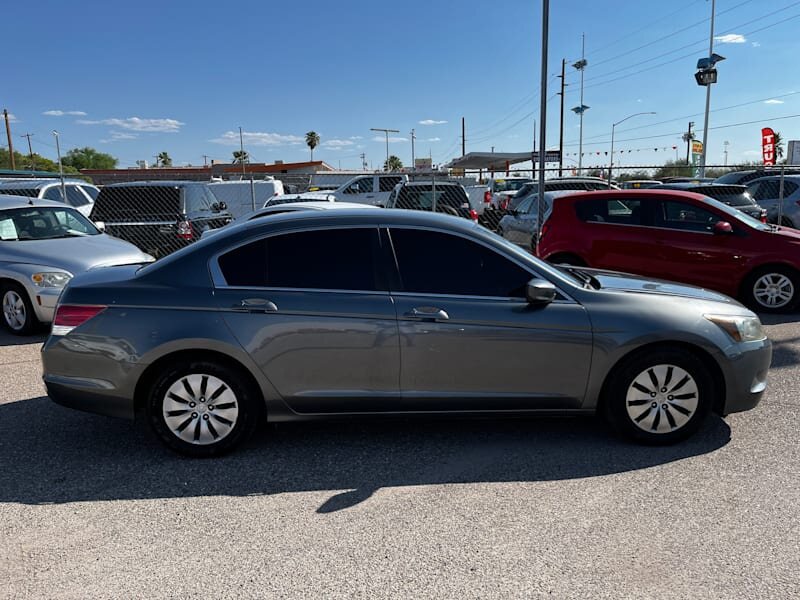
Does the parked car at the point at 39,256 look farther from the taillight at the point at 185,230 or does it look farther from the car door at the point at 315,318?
the car door at the point at 315,318


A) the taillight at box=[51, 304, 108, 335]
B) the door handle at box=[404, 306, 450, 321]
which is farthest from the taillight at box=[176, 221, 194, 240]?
the door handle at box=[404, 306, 450, 321]

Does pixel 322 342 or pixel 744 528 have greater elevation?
pixel 322 342

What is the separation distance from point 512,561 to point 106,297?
2892 millimetres

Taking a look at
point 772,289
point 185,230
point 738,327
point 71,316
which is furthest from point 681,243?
point 185,230

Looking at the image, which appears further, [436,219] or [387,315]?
[436,219]

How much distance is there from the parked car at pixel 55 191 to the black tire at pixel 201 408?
10.4 metres

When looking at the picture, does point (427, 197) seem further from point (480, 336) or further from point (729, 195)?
point (480, 336)

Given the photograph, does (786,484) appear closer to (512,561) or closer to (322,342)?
(512,561)

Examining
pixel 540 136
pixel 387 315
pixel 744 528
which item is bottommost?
pixel 744 528

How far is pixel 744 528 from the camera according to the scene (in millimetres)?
3195

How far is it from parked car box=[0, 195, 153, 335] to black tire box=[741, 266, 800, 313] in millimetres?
7845

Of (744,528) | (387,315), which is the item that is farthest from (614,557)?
(387,315)

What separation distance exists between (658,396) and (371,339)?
1.90m

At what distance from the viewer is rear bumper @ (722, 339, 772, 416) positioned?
13.5ft
